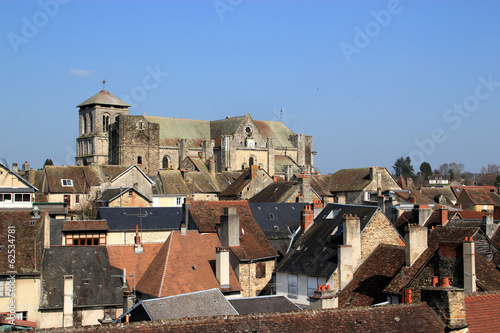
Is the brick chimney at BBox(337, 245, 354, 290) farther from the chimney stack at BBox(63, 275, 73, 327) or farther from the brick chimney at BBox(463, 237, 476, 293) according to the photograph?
the chimney stack at BBox(63, 275, 73, 327)

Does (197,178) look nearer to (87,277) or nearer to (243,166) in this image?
(243,166)

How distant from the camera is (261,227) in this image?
35500mm

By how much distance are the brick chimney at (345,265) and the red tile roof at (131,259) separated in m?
8.39

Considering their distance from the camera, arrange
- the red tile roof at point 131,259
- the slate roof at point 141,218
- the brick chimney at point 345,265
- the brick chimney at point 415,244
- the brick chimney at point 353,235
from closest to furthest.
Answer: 1. the brick chimney at point 415,244
2. the brick chimney at point 345,265
3. the brick chimney at point 353,235
4. the red tile roof at point 131,259
5. the slate roof at point 141,218

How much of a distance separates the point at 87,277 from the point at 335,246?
10222 millimetres

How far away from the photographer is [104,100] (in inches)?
3893

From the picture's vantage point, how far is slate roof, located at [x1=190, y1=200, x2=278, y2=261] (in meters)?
30.3

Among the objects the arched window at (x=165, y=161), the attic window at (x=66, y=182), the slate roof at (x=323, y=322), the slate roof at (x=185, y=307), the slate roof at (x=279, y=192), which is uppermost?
the arched window at (x=165, y=161)

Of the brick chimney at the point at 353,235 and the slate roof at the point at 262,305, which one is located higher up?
the brick chimney at the point at 353,235

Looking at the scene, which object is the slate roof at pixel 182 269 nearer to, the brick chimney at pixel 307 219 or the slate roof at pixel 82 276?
the slate roof at pixel 82 276

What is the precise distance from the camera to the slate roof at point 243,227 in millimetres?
30328

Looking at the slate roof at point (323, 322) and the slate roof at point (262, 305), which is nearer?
the slate roof at point (323, 322)

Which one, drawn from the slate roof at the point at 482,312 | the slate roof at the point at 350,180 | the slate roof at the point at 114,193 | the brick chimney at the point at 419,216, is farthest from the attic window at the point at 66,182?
the slate roof at the point at 482,312

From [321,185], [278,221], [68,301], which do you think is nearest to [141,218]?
[278,221]
